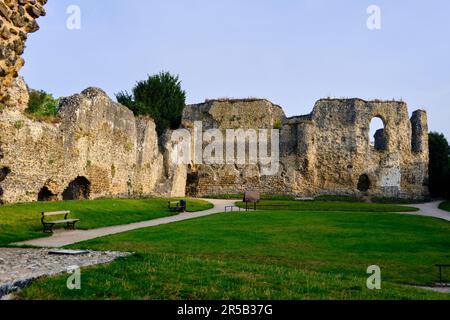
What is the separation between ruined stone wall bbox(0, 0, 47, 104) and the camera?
830 cm

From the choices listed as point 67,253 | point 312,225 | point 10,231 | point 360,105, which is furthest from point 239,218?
point 360,105

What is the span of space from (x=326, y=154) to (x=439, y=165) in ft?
51.2

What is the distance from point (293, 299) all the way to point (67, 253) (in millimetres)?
5508

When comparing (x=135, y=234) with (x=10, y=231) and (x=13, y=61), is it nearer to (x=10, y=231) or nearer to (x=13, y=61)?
(x=10, y=231)

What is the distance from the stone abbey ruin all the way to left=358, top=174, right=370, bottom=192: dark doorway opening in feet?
0.33

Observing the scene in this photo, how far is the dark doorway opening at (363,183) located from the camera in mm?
45450

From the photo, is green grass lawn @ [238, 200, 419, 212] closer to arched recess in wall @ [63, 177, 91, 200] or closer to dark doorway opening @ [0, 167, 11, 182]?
arched recess in wall @ [63, 177, 91, 200]

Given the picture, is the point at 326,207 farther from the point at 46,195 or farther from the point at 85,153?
the point at 46,195

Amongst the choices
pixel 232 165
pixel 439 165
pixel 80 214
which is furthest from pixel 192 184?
pixel 439 165

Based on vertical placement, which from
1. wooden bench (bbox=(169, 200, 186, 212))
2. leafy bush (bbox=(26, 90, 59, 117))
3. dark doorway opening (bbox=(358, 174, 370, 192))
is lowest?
wooden bench (bbox=(169, 200, 186, 212))

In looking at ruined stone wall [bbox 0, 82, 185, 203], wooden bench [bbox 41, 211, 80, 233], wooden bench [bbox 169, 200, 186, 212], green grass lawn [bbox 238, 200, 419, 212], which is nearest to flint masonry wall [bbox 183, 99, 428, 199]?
ruined stone wall [bbox 0, 82, 185, 203]

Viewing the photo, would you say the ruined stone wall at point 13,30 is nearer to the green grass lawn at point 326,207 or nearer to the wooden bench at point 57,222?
the wooden bench at point 57,222

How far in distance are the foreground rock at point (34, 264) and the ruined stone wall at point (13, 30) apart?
3.02m

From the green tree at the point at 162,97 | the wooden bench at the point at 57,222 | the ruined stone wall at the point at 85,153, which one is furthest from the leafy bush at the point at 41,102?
the wooden bench at the point at 57,222
